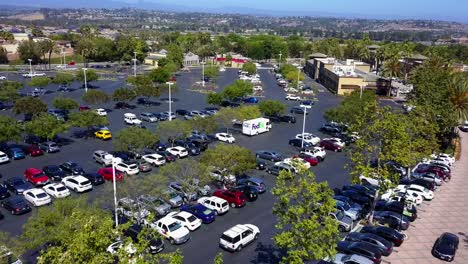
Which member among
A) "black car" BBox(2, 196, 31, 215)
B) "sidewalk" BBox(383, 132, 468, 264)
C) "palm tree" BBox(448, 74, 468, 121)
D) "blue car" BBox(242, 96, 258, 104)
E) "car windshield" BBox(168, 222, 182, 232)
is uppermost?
"palm tree" BBox(448, 74, 468, 121)

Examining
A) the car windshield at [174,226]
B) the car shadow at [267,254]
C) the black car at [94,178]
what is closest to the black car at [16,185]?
the black car at [94,178]

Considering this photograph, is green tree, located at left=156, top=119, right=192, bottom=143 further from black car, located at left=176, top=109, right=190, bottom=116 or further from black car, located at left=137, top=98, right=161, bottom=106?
black car, located at left=137, top=98, right=161, bottom=106

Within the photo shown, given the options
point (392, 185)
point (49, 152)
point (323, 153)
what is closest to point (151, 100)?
point (49, 152)

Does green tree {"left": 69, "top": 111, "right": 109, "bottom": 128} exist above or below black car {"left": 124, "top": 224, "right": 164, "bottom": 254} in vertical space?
above

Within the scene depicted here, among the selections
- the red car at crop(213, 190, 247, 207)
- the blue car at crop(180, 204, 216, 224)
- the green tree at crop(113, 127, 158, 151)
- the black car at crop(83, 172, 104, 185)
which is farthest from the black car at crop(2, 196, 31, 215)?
the red car at crop(213, 190, 247, 207)

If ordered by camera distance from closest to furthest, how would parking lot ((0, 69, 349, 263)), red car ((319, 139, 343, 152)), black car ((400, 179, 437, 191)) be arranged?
parking lot ((0, 69, 349, 263)) < black car ((400, 179, 437, 191)) < red car ((319, 139, 343, 152))
